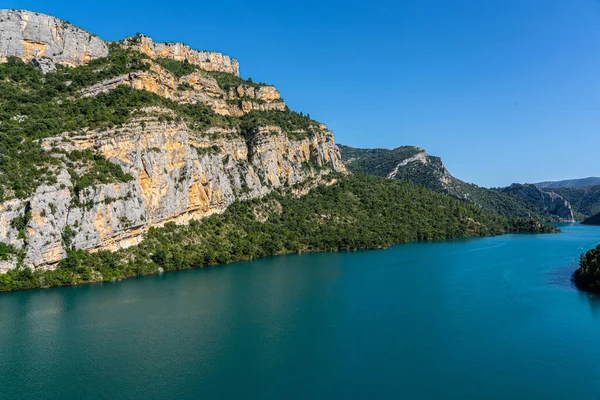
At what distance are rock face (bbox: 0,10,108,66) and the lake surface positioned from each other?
50.3m

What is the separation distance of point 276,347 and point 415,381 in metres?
10.5

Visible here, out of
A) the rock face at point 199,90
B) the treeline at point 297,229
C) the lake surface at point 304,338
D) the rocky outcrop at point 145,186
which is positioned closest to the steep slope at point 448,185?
the treeline at point 297,229

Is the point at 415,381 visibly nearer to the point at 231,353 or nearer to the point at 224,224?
the point at 231,353

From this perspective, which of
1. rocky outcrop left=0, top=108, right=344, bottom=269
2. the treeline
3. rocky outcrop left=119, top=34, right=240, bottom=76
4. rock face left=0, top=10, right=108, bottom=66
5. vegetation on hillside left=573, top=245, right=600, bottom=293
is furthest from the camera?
rocky outcrop left=119, top=34, right=240, bottom=76

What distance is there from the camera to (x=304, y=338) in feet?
106

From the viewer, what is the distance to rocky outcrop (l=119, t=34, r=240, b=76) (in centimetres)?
9562

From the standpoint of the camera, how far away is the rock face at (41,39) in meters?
72.1

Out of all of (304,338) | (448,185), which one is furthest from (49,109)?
(448,185)

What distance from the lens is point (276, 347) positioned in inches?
1200

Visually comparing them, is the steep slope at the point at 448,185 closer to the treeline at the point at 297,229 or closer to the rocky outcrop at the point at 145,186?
the treeline at the point at 297,229

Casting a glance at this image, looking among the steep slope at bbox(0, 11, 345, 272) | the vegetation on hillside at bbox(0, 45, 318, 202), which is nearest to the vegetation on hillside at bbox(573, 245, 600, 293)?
the steep slope at bbox(0, 11, 345, 272)

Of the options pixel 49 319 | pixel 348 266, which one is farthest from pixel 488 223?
pixel 49 319

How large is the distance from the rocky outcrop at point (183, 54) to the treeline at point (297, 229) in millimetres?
45898

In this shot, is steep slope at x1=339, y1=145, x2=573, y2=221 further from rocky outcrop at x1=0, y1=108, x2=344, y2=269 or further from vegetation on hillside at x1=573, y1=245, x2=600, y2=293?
vegetation on hillside at x1=573, y1=245, x2=600, y2=293
